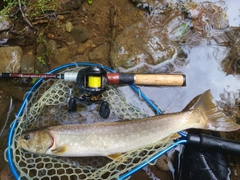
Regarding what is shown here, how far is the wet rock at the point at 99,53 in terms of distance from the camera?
3.60 meters

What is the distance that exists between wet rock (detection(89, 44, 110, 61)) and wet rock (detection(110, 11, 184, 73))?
0.11 m

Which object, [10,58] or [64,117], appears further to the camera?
[10,58]

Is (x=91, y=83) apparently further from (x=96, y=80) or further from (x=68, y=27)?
(x=68, y=27)

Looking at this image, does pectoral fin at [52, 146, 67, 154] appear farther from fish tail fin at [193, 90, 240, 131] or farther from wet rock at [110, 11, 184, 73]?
fish tail fin at [193, 90, 240, 131]

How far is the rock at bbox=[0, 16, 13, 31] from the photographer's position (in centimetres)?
355

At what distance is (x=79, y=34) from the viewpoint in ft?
12.1

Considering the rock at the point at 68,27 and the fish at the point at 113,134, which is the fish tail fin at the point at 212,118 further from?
the rock at the point at 68,27

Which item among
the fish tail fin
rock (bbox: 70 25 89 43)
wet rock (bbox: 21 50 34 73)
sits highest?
rock (bbox: 70 25 89 43)

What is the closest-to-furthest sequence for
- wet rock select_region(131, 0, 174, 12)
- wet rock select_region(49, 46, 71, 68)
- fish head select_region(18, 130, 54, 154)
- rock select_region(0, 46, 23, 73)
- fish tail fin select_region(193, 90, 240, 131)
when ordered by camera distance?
fish head select_region(18, 130, 54, 154)
fish tail fin select_region(193, 90, 240, 131)
rock select_region(0, 46, 23, 73)
wet rock select_region(49, 46, 71, 68)
wet rock select_region(131, 0, 174, 12)

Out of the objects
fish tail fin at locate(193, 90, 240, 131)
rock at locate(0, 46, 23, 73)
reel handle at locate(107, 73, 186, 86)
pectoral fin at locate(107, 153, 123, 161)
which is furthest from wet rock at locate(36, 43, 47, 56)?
fish tail fin at locate(193, 90, 240, 131)

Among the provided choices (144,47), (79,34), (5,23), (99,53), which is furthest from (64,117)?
(5,23)

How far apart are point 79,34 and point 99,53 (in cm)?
37

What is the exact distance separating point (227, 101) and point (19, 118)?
2.44 metres

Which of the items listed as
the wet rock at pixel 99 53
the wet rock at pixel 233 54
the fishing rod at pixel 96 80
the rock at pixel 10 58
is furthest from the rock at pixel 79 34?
the wet rock at pixel 233 54
